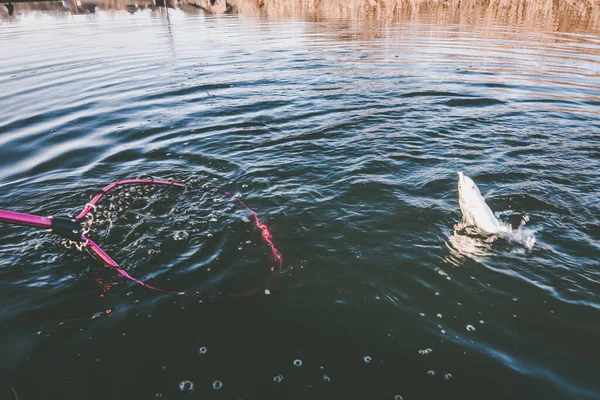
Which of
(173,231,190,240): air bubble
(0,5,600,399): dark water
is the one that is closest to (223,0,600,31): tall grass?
(0,5,600,399): dark water

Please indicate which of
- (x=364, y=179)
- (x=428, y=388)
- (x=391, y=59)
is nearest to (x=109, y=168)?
(x=364, y=179)

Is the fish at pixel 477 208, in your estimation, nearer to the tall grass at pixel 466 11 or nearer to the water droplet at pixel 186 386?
the water droplet at pixel 186 386

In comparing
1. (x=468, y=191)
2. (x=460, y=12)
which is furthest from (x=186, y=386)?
(x=460, y=12)

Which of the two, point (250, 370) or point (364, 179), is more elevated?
point (364, 179)

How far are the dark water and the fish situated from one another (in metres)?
0.26

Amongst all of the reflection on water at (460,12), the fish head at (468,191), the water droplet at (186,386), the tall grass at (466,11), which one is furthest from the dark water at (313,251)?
the tall grass at (466,11)

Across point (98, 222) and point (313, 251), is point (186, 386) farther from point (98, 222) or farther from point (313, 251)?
point (98, 222)

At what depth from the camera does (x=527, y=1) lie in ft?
121

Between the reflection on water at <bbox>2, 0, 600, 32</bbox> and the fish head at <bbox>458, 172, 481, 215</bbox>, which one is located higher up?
the reflection on water at <bbox>2, 0, 600, 32</bbox>

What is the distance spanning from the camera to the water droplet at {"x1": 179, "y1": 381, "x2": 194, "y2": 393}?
3600 mm

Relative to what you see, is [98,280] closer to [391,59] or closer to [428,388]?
[428,388]

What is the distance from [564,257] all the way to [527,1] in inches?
1704

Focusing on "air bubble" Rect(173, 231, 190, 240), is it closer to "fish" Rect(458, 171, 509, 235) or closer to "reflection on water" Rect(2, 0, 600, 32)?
"fish" Rect(458, 171, 509, 235)

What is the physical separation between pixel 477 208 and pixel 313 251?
2623 mm
